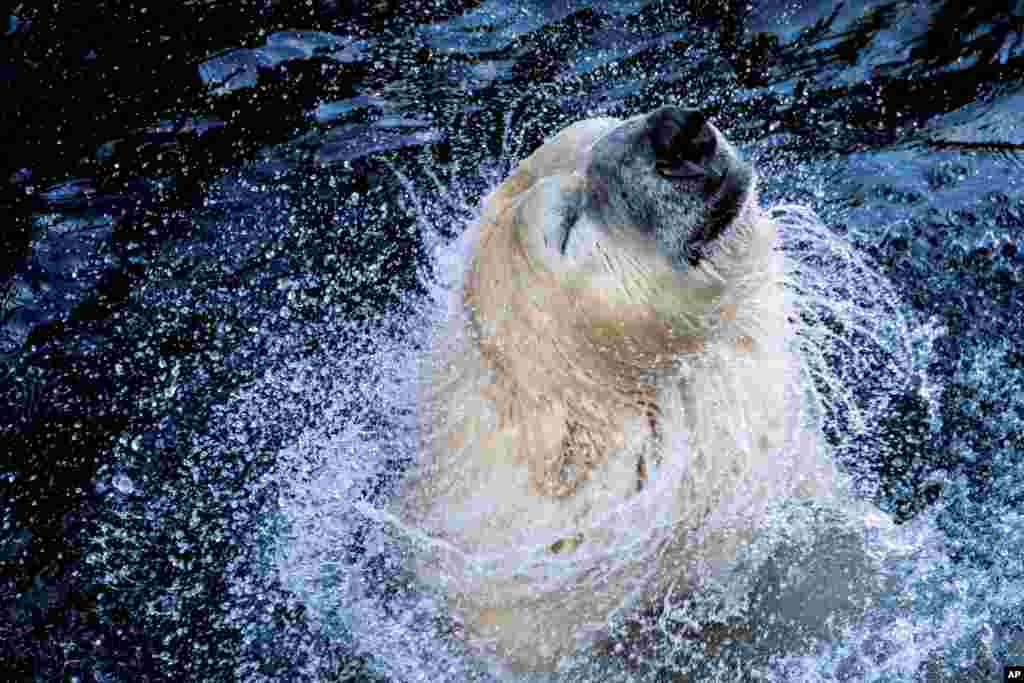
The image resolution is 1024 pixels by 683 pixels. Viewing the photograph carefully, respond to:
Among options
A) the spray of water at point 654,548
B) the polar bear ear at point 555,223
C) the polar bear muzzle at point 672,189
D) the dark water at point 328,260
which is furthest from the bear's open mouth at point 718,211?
the dark water at point 328,260

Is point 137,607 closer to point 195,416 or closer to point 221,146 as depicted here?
point 195,416

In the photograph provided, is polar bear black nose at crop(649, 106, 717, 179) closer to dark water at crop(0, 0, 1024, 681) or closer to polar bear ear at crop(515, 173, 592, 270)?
polar bear ear at crop(515, 173, 592, 270)

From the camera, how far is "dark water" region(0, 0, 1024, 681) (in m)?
4.89

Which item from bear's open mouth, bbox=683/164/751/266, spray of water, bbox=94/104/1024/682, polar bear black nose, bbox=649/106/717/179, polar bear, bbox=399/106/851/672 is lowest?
spray of water, bbox=94/104/1024/682

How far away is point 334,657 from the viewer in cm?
481

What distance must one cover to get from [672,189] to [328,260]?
2.88 m

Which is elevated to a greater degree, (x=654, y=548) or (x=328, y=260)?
(x=654, y=548)

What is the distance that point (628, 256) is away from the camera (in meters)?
3.50

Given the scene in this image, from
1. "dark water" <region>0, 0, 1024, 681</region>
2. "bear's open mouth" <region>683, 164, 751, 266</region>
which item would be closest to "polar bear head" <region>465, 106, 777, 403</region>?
"bear's open mouth" <region>683, 164, 751, 266</region>

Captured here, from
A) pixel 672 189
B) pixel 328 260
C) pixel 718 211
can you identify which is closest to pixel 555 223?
pixel 672 189

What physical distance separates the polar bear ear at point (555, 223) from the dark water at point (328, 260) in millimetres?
1461

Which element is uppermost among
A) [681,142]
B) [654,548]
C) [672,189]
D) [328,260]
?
[681,142]

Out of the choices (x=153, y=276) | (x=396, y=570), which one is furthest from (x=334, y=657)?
(x=153, y=276)

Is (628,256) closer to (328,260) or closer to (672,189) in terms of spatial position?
(672,189)
